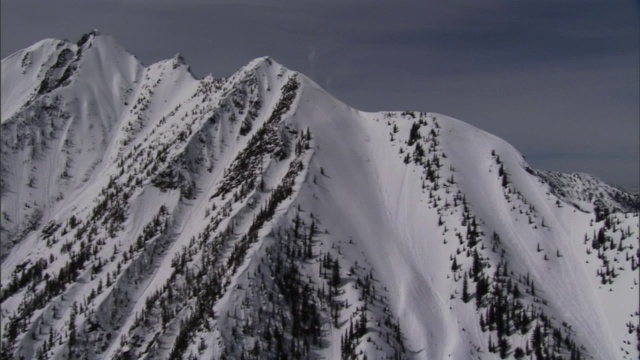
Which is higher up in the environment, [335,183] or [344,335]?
[335,183]

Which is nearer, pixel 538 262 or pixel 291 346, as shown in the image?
pixel 291 346

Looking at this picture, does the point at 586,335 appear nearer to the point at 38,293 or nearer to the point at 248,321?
the point at 248,321

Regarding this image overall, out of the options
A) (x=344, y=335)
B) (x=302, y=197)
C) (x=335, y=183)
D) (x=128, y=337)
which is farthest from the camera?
(x=335, y=183)

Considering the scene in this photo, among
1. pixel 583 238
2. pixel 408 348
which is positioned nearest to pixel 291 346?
pixel 408 348

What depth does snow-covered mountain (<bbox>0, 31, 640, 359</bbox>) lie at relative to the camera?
398 ft

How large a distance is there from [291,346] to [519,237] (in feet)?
236

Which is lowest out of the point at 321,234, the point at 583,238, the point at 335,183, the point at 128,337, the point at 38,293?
the point at 128,337

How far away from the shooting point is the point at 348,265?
139000 mm

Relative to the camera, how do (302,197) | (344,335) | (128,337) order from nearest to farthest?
(344,335), (128,337), (302,197)

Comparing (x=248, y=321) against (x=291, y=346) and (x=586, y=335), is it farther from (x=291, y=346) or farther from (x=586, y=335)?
(x=586, y=335)

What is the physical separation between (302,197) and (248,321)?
4542cm

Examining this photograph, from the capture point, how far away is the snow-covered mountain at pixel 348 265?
12119 cm

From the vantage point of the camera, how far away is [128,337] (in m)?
143

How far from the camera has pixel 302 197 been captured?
157 metres
